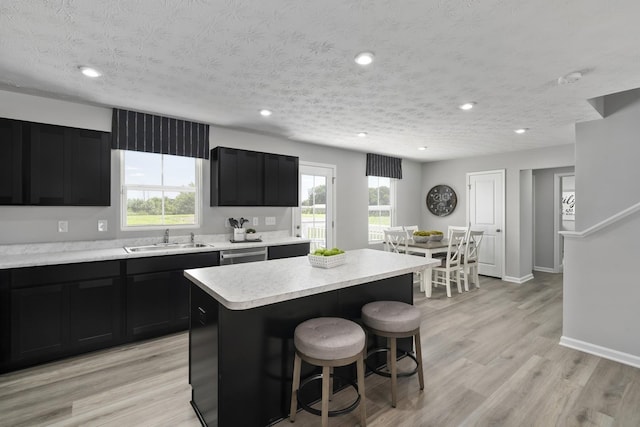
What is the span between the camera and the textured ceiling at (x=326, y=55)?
65.7 inches

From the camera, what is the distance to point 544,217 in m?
6.53

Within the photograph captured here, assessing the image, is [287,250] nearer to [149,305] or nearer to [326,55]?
[149,305]

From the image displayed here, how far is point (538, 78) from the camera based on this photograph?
251cm

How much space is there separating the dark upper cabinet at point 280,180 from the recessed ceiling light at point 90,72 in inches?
82.4

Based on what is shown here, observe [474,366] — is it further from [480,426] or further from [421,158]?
[421,158]

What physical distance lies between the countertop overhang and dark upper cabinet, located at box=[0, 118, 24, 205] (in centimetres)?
204

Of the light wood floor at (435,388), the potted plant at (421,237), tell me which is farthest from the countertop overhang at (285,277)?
the potted plant at (421,237)

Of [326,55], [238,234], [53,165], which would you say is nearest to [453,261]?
[238,234]

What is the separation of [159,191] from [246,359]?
9.09ft

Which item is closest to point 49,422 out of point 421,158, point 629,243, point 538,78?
point 538,78

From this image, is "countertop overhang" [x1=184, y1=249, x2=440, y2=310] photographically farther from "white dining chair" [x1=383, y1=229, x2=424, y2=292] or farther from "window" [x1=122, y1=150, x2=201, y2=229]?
"white dining chair" [x1=383, y1=229, x2=424, y2=292]

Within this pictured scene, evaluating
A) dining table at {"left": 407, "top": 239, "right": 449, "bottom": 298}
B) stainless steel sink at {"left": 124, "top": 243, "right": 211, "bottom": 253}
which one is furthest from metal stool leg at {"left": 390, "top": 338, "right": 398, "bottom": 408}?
dining table at {"left": 407, "top": 239, "right": 449, "bottom": 298}

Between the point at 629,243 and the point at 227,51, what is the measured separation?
3871 mm

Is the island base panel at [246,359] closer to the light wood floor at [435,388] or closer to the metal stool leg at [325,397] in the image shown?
the light wood floor at [435,388]
